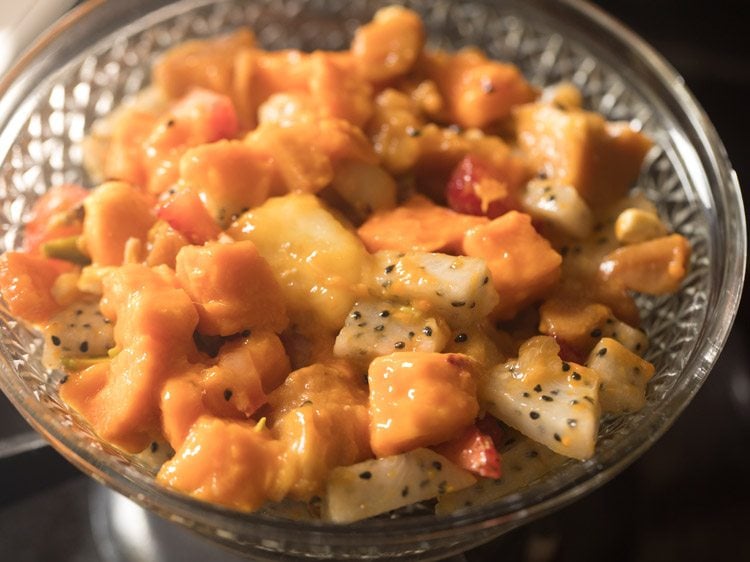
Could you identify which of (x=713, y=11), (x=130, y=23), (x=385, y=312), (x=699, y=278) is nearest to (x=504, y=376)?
(x=385, y=312)

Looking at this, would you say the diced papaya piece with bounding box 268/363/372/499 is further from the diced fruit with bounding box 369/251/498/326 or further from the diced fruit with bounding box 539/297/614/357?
the diced fruit with bounding box 539/297/614/357

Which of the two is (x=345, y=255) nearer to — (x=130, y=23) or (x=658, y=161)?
(x=658, y=161)

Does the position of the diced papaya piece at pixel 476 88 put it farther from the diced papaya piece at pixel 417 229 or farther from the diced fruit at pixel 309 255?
the diced fruit at pixel 309 255

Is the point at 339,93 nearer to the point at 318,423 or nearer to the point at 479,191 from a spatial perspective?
the point at 479,191

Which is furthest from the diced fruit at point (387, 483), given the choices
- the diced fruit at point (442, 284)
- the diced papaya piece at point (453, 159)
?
the diced papaya piece at point (453, 159)

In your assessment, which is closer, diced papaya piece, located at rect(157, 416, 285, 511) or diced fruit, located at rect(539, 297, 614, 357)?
diced papaya piece, located at rect(157, 416, 285, 511)

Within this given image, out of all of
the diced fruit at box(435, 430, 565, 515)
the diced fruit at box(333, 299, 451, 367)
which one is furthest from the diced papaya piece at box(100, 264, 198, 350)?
the diced fruit at box(435, 430, 565, 515)

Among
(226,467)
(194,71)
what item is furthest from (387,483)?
(194,71)
